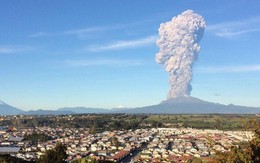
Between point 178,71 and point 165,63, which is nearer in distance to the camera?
point 165,63

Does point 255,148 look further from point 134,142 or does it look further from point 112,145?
point 134,142

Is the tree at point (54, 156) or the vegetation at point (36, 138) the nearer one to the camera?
the tree at point (54, 156)

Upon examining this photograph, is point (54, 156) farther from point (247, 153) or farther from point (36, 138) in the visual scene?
point (36, 138)

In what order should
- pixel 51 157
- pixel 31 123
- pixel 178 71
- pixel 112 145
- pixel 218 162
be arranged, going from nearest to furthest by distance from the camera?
1. pixel 218 162
2. pixel 51 157
3. pixel 112 145
4. pixel 31 123
5. pixel 178 71

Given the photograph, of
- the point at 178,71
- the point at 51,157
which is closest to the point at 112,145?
the point at 51,157

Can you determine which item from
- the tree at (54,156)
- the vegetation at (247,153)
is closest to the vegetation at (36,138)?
the tree at (54,156)

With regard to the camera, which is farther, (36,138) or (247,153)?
(36,138)

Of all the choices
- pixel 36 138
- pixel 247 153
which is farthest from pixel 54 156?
pixel 36 138

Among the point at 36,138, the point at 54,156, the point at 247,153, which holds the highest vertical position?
the point at 247,153

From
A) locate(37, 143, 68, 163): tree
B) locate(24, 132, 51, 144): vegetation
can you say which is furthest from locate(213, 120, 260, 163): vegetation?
locate(24, 132, 51, 144): vegetation

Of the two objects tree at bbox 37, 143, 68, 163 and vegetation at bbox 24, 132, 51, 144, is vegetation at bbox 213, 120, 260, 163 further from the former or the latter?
vegetation at bbox 24, 132, 51, 144

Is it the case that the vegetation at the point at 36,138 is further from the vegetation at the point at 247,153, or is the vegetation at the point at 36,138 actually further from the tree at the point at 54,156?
the vegetation at the point at 247,153
